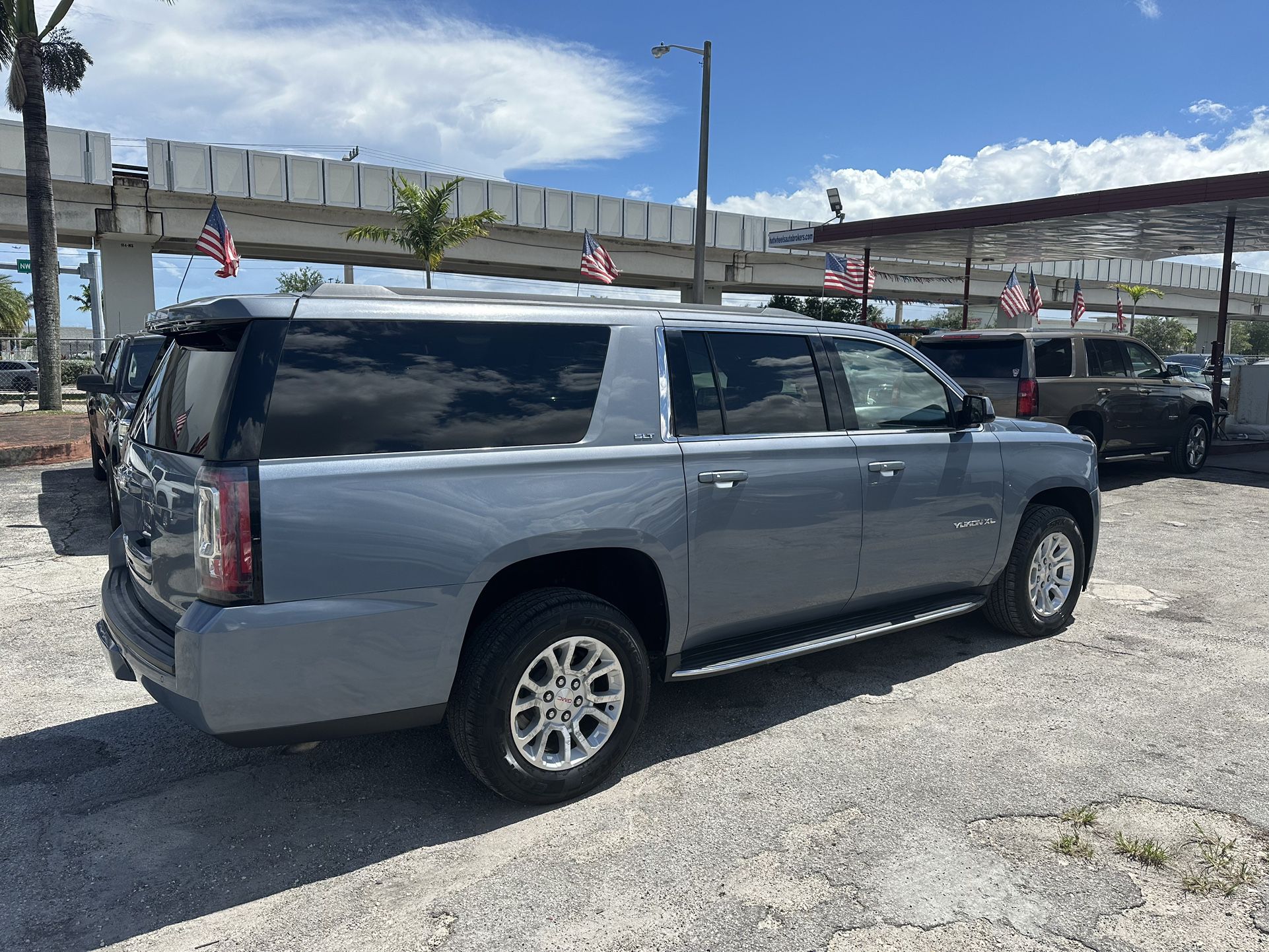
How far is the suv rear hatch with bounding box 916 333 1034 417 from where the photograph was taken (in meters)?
10.4

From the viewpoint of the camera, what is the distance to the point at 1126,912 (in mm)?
2922

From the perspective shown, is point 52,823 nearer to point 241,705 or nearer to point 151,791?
point 151,791

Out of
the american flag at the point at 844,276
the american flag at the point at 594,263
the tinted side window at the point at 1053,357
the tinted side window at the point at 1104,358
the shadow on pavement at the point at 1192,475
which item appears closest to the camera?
the tinted side window at the point at 1053,357

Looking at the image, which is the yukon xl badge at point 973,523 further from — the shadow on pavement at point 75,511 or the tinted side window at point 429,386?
the shadow on pavement at point 75,511

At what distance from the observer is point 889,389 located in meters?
4.91

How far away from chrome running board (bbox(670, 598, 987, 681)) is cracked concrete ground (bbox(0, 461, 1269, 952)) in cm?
36

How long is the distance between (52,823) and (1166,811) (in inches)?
164

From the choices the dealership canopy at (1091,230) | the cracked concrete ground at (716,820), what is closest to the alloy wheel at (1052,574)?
the cracked concrete ground at (716,820)

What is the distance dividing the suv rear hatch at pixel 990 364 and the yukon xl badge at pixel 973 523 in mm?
5508

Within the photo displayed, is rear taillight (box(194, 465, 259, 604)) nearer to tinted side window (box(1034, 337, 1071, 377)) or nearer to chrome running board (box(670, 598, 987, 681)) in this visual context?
chrome running board (box(670, 598, 987, 681))

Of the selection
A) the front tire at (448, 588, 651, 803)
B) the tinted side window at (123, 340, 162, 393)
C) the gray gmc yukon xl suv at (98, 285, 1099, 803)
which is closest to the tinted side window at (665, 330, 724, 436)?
the gray gmc yukon xl suv at (98, 285, 1099, 803)

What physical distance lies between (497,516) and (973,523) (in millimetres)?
2875

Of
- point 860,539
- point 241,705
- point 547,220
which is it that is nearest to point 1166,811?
point 860,539

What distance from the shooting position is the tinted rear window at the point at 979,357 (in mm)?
10492
